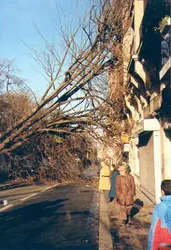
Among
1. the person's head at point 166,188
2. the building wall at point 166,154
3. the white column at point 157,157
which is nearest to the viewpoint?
the person's head at point 166,188

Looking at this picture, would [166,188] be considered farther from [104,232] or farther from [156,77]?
[156,77]

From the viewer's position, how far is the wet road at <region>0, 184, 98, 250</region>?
667 centimetres

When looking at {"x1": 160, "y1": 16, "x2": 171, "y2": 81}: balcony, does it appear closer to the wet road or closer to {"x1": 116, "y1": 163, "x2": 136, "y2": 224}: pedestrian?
{"x1": 116, "y1": 163, "x2": 136, "y2": 224}: pedestrian

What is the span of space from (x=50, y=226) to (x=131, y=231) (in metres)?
2.11

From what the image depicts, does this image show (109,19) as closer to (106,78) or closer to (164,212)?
(106,78)

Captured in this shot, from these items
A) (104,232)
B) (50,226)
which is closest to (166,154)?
(104,232)

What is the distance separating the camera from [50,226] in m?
8.34

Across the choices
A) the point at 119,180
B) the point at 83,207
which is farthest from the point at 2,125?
the point at 119,180

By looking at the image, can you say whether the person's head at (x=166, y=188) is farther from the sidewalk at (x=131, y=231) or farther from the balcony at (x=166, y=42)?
the balcony at (x=166, y=42)

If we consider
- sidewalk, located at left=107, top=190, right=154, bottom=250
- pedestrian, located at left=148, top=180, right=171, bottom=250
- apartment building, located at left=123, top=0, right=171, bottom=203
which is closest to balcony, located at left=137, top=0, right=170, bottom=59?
apartment building, located at left=123, top=0, right=171, bottom=203

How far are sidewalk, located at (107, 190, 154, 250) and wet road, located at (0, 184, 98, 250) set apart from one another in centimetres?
47

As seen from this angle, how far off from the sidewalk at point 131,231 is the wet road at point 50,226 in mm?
468

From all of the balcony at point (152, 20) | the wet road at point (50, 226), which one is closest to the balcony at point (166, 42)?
the balcony at point (152, 20)

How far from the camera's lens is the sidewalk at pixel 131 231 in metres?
6.53
